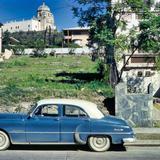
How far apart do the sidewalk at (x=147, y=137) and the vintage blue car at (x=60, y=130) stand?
61.4 inches

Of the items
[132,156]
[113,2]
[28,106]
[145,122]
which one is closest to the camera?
[132,156]

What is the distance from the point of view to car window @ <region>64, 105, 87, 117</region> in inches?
593

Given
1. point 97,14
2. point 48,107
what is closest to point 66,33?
point 97,14

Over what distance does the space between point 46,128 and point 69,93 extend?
7.28 m

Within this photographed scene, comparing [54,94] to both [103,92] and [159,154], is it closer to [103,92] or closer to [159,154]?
[103,92]

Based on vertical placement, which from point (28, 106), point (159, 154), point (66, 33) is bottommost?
point (159, 154)

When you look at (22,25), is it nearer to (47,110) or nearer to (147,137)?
(147,137)

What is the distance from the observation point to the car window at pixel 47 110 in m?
15.0

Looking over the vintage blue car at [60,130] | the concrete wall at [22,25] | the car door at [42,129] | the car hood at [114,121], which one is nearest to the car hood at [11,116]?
the vintage blue car at [60,130]

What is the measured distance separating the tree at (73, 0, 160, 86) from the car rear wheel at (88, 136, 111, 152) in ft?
34.1

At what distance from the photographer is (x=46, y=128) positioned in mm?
14750

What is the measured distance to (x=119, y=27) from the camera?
88.2ft

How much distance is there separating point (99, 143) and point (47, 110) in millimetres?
1813

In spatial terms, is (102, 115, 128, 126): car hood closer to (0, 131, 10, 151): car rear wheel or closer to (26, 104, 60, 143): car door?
(26, 104, 60, 143): car door
